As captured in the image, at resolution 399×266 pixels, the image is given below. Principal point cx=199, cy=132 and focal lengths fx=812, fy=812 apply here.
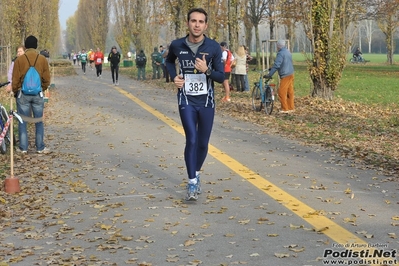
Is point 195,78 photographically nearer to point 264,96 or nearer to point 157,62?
point 264,96

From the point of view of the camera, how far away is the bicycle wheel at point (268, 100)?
19609 mm

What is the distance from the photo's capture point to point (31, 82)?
12789mm

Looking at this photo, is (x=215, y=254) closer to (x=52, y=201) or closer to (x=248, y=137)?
(x=52, y=201)

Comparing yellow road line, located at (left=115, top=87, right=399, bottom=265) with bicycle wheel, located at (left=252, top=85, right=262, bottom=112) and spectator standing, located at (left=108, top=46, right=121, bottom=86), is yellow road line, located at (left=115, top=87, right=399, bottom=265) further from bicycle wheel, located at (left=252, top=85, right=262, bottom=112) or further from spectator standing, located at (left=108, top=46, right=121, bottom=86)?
spectator standing, located at (left=108, top=46, right=121, bottom=86)

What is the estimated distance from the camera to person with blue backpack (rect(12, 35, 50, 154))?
41.9 ft

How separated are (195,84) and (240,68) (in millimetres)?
19395

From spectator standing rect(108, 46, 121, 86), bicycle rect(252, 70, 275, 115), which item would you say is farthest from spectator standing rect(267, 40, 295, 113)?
spectator standing rect(108, 46, 121, 86)

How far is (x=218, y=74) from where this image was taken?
337 inches

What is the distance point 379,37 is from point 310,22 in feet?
461

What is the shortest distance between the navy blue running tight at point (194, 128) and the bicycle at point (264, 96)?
10.8 meters

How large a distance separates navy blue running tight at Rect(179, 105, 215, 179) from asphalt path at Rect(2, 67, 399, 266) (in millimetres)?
444

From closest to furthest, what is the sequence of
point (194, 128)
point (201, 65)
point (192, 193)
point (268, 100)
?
point (201, 65)
point (192, 193)
point (194, 128)
point (268, 100)

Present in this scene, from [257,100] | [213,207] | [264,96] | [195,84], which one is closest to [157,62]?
[257,100]

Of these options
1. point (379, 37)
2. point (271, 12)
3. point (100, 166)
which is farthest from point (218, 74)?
point (379, 37)
